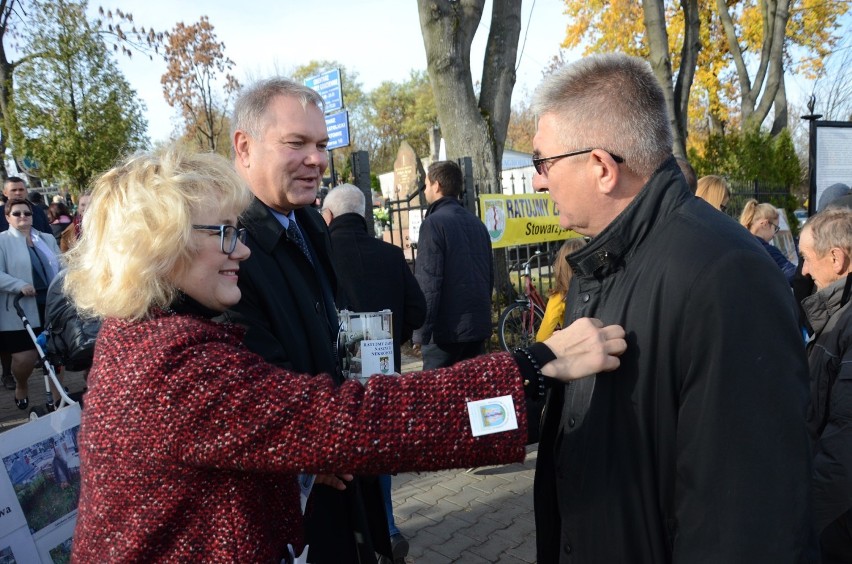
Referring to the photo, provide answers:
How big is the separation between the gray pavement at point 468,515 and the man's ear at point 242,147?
2441 mm

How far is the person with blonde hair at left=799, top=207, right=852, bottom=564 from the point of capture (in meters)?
2.18

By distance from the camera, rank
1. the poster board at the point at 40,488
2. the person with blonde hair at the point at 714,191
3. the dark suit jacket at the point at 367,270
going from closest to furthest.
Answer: the poster board at the point at 40,488, the dark suit jacket at the point at 367,270, the person with blonde hair at the point at 714,191

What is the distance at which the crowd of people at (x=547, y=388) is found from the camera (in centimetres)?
127

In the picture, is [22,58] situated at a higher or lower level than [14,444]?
higher

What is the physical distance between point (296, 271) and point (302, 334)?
9.7 inches

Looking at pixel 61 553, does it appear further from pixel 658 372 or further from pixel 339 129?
pixel 339 129

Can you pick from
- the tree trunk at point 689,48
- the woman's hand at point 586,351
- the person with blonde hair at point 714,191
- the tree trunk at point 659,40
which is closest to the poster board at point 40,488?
the woman's hand at point 586,351

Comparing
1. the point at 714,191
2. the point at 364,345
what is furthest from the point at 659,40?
the point at 364,345

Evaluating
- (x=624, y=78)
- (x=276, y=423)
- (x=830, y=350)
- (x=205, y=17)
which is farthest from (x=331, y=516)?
(x=205, y=17)

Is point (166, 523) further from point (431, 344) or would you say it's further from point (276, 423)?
point (431, 344)

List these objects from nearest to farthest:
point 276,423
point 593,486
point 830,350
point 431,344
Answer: point 276,423 < point 593,486 < point 830,350 < point 431,344

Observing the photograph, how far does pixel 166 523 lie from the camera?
1.31m

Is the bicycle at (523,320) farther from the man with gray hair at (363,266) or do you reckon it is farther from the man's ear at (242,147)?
the man's ear at (242,147)

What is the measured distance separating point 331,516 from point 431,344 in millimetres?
3050
